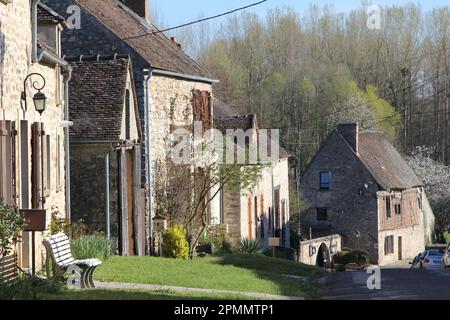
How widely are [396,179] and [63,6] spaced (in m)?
34.9

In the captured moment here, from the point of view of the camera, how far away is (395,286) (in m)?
19.9

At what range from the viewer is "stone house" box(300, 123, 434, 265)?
56969 mm

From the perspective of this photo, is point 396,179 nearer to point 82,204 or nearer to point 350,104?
point 350,104

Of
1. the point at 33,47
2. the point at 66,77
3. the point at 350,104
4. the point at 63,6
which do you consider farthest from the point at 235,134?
the point at 350,104

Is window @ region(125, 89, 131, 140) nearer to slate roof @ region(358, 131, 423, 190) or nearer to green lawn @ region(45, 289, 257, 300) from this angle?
green lawn @ region(45, 289, 257, 300)

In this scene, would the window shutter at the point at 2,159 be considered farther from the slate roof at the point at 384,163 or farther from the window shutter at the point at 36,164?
the slate roof at the point at 384,163

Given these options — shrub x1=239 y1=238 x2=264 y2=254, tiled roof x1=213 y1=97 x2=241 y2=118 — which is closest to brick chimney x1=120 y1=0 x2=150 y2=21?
shrub x1=239 y1=238 x2=264 y2=254

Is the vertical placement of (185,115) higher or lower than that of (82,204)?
higher

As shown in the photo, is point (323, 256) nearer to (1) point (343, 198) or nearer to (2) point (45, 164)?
(1) point (343, 198)

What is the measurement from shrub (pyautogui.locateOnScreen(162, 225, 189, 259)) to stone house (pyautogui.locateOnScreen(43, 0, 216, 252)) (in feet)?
3.27

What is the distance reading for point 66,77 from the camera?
22594 millimetres

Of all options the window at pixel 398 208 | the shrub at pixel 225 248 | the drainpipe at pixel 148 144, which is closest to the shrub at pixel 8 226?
the drainpipe at pixel 148 144

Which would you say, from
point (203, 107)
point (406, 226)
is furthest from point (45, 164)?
point (406, 226)

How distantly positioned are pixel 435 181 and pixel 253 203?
106ft
